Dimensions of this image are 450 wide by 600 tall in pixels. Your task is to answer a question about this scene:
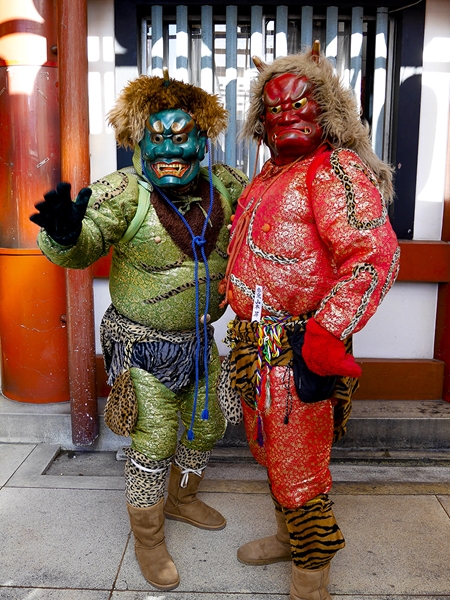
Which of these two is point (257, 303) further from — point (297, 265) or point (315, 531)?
point (315, 531)

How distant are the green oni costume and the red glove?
0.71m

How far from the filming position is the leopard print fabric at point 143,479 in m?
2.46

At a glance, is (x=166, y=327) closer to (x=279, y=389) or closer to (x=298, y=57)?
(x=279, y=389)

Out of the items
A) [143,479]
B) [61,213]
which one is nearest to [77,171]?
[61,213]

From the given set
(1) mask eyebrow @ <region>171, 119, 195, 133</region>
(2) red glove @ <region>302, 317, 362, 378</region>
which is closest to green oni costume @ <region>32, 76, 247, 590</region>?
(1) mask eyebrow @ <region>171, 119, 195, 133</region>

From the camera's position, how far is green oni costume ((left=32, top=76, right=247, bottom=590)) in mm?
2334

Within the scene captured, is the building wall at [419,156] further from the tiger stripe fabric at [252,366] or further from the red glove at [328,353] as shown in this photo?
the red glove at [328,353]

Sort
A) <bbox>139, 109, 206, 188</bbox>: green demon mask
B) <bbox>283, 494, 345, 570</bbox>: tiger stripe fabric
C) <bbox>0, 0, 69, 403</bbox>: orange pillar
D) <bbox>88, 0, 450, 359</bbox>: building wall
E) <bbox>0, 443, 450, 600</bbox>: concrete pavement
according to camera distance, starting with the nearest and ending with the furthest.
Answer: <bbox>283, 494, 345, 570</bbox>: tiger stripe fabric → <bbox>139, 109, 206, 188</bbox>: green demon mask → <bbox>0, 443, 450, 600</bbox>: concrete pavement → <bbox>0, 0, 69, 403</bbox>: orange pillar → <bbox>88, 0, 450, 359</bbox>: building wall

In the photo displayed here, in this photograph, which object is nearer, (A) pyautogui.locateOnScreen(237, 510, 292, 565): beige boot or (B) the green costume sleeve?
(B) the green costume sleeve

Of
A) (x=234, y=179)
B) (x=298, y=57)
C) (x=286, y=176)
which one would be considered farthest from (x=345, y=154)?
(x=234, y=179)

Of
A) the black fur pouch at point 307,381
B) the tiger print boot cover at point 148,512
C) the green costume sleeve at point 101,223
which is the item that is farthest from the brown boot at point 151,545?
the green costume sleeve at point 101,223

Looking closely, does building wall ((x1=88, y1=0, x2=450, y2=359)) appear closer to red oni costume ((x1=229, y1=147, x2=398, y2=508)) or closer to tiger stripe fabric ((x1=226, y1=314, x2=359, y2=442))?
tiger stripe fabric ((x1=226, y1=314, x2=359, y2=442))

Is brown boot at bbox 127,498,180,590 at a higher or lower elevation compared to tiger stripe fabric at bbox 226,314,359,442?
lower

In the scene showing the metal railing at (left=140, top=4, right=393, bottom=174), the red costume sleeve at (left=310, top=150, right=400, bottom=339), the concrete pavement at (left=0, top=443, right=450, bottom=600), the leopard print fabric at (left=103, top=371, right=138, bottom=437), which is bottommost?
the concrete pavement at (left=0, top=443, right=450, bottom=600)
